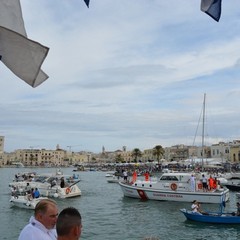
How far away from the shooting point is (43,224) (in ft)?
12.4

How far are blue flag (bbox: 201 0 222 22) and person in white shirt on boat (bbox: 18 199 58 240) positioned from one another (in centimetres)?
275

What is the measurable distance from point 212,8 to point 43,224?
3.01 m

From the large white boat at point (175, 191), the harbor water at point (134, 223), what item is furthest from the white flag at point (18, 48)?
the large white boat at point (175, 191)

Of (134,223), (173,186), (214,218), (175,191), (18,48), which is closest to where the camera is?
(18,48)

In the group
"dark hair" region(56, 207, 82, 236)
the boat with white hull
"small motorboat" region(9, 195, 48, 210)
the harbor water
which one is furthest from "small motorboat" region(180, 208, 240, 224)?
"dark hair" region(56, 207, 82, 236)

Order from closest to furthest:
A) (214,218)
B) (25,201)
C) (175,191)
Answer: (214,218) < (25,201) < (175,191)

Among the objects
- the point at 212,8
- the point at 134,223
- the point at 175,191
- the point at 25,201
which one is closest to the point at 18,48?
the point at 212,8

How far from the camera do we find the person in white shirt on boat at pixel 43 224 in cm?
367

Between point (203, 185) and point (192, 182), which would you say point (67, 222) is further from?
point (203, 185)

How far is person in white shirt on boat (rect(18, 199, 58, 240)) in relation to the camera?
145 inches

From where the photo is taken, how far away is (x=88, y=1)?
370 centimetres

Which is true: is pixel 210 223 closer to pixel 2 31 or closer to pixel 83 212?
pixel 83 212

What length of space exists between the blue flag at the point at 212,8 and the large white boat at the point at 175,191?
2703 centimetres

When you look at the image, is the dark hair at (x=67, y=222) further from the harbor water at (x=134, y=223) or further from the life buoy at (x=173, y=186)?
the life buoy at (x=173, y=186)
